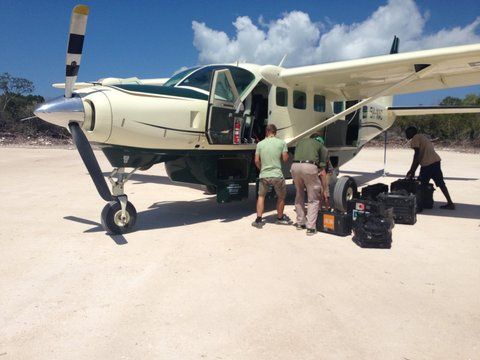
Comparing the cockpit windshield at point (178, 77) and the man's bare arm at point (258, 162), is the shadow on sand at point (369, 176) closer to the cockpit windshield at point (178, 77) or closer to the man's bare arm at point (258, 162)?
the man's bare arm at point (258, 162)

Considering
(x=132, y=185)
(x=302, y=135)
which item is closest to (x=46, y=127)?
(x=132, y=185)

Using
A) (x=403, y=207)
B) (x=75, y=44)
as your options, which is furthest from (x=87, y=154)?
(x=403, y=207)

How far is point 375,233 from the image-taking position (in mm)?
5516

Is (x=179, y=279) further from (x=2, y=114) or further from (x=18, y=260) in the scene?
(x=2, y=114)

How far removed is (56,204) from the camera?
8.55 meters

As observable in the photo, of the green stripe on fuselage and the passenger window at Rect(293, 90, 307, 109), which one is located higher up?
the passenger window at Rect(293, 90, 307, 109)

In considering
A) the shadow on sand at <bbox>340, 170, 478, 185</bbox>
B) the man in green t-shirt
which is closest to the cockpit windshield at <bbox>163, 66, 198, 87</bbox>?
the man in green t-shirt

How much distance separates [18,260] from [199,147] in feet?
10.7

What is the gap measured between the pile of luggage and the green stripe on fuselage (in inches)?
115

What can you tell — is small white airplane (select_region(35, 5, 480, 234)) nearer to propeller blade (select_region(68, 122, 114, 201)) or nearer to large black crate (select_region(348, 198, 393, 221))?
propeller blade (select_region(68, 122, 114, 201))

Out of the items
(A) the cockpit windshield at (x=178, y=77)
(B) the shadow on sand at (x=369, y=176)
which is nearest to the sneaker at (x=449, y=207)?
(B) the shadow on sand at (x=369, y=176)

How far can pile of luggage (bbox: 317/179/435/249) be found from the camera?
5520mm

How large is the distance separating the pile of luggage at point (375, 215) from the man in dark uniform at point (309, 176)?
216 mm

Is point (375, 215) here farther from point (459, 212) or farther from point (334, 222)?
point (459, 212)
